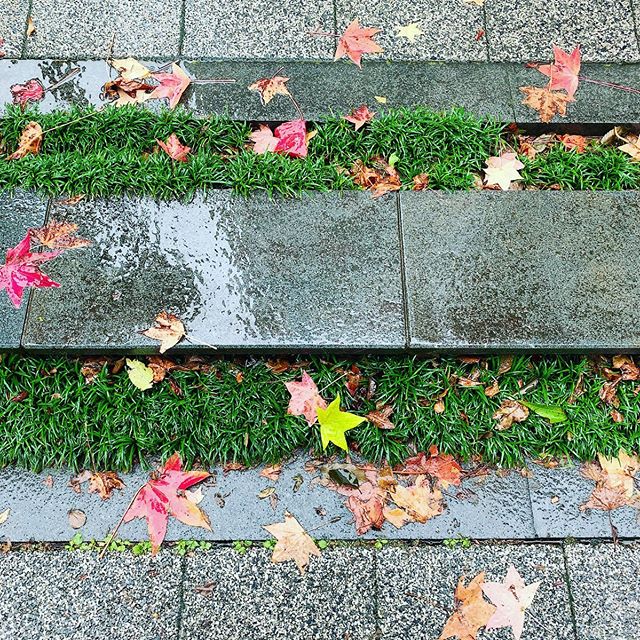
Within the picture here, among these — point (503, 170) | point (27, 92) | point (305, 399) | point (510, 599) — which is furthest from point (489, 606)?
point (27, 92)

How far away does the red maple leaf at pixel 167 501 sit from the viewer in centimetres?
239

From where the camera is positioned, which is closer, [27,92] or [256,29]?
[27,92]

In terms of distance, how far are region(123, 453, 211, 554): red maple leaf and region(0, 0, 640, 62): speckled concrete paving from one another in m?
2.22

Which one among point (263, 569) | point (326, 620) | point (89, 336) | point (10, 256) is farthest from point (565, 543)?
point (10, 256)

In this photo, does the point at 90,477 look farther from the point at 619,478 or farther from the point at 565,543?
the point at 619,478

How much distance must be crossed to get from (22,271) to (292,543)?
5.41ft

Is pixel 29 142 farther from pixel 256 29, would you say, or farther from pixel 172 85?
pixel 256 29

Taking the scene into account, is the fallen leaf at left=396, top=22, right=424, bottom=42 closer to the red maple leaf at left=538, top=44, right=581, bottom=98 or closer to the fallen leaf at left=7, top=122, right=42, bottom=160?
the red maple leaf at left=538, top=44, right=581, bottom=98

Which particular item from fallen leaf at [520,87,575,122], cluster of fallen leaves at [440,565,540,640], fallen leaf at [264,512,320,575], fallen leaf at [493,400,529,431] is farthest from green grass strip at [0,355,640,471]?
fallen leaf at [520,87,575,122]

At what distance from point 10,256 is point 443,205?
198 cm

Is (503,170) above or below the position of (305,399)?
above

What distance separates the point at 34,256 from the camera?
2.64 metres

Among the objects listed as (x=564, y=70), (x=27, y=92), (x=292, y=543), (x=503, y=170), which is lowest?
(x=292, y=543)

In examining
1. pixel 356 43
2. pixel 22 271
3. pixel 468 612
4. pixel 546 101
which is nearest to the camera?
pixel 468 612
